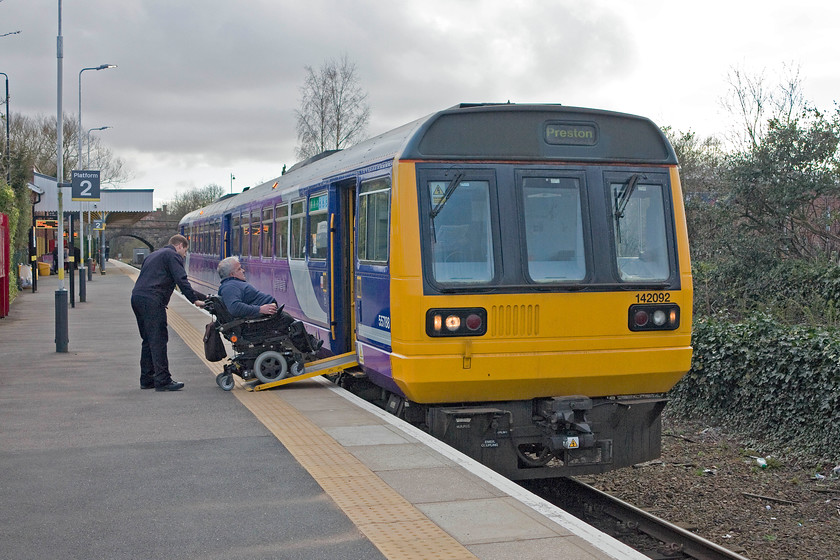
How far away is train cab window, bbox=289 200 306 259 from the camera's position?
11766 mm

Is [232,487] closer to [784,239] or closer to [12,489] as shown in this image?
[12,489]

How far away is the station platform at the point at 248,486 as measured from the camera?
16.4ft

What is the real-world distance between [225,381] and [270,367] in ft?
1.68

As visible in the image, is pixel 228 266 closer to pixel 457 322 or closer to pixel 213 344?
pixel 213 344

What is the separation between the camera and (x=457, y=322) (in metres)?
7.30

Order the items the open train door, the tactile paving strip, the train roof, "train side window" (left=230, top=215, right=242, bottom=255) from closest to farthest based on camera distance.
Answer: the tactile paving strip, the train roof, the open train door, "train side window" (left=230, top=215, right=242, bottom=255)

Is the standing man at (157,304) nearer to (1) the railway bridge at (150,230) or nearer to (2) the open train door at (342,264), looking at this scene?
(2) the open train door at (342,264)

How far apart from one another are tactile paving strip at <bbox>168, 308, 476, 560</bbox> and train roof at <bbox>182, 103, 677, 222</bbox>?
237 centimetres

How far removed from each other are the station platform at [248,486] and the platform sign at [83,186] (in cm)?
761

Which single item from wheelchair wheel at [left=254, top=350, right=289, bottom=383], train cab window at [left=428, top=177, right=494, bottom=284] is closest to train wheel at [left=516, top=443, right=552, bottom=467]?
train cab window at [left=428, top=177, right=494, bottom=284]

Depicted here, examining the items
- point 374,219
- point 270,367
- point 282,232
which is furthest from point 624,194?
point 282,232

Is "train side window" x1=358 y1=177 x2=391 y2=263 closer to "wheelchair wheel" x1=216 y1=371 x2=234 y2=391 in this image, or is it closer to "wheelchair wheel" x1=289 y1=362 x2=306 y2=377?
"wheelchair wheel" x1=289 y1=362 x2=306 y2=377

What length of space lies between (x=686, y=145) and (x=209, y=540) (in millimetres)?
21080

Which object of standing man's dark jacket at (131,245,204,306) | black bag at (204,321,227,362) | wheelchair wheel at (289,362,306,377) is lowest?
wheelchair wheel at (289,362,306,377)
